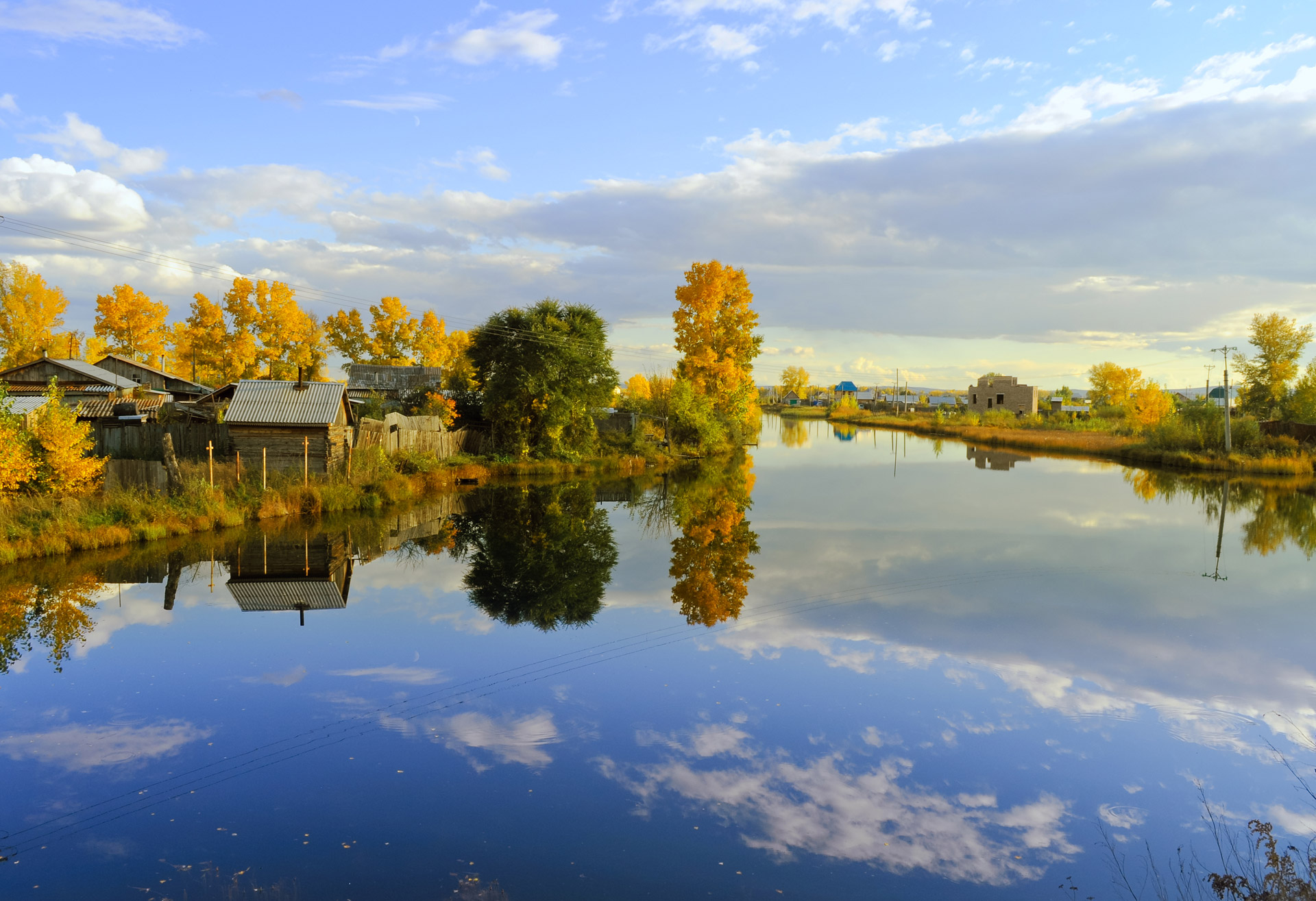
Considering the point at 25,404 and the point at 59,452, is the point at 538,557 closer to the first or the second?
the point at 59,452

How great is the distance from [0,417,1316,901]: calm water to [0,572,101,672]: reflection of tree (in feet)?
0.23

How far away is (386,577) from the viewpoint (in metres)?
13.4

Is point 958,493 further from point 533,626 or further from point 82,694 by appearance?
point 82,694

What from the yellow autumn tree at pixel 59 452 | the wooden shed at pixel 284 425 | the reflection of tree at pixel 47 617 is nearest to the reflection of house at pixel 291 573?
the reflection of tree at pixel 47 617

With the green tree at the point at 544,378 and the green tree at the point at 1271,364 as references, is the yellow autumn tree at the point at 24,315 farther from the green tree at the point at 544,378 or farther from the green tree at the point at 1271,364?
the green tree at the point at 1271,364

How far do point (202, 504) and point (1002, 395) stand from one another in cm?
8465

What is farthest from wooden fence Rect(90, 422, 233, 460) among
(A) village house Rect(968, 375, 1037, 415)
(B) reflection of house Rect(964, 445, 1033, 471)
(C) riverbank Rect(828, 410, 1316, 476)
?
(A) village house Rect(968, 375, 1037, 415)

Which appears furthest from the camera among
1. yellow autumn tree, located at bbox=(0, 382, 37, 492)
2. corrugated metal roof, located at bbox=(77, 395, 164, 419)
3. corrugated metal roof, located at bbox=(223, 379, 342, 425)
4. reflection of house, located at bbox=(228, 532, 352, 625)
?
corrugated metal roof, located at bbox=(77, 395, 164, 419)

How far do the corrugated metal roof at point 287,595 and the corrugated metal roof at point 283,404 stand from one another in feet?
31.5

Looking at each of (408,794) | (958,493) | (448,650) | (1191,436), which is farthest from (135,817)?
(1191,436)

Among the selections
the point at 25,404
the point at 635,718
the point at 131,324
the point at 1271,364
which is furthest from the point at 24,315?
the point at 1271,364

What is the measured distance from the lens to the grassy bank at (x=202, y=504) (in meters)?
13.9

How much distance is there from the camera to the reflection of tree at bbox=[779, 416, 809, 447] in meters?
54.3

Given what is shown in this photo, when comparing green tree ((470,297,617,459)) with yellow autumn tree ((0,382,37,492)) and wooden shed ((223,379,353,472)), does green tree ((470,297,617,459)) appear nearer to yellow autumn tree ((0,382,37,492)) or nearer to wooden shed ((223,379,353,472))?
→ wooden shed ((223,379,353,472))
